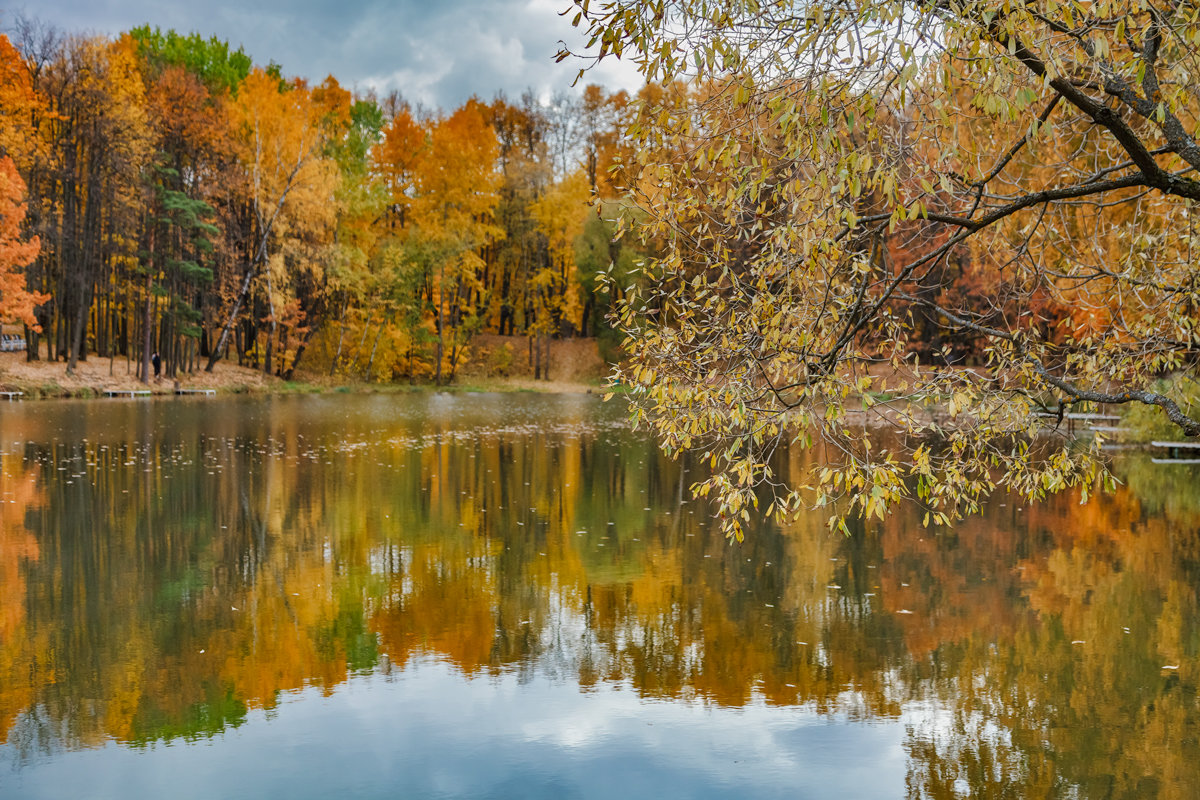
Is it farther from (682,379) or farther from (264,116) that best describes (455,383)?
(682,379)

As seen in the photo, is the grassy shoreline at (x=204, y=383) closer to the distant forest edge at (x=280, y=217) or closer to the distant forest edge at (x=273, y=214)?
the distant forest edge at (x=273, y=214)

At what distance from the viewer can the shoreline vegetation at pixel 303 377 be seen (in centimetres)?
3903

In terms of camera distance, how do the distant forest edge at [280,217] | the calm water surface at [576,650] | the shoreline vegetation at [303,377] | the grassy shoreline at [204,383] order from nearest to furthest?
→ the calm water surface at [576,650] < the grassy shoreline at [204,383] < the shoreline vegetation at [303,377] < the distant forest edge at [280,217]

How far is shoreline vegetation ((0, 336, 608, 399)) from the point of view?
39.0m

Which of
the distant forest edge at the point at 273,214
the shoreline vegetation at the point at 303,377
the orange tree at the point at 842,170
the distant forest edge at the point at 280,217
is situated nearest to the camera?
the orange tree at the point at 842,170

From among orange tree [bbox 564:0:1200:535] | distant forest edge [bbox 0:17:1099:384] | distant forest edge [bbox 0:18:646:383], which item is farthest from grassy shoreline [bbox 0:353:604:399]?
orange tree [bbox 564:0:1200:535]

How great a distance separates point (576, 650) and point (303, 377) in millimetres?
48799

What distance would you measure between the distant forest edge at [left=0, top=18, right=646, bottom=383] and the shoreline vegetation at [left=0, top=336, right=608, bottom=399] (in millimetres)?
873

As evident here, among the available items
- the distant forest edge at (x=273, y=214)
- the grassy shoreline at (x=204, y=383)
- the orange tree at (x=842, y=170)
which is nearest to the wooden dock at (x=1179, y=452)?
the distant forest edge at (x=273, y=214)

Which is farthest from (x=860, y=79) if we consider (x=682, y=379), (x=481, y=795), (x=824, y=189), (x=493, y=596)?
(x=493, y=596)

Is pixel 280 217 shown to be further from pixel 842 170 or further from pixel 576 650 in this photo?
pixel 842 170

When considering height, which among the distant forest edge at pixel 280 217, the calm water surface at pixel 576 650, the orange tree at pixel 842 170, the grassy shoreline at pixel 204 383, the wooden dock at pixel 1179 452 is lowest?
the calm water surface at pixel 576 650

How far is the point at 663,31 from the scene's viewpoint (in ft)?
16.5

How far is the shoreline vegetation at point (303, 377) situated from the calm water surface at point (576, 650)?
2634cm
